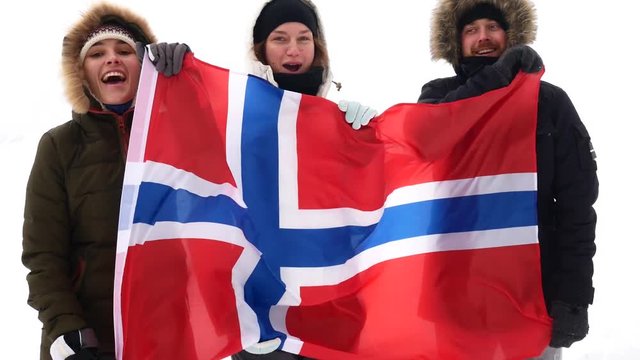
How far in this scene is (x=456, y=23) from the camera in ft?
9.46

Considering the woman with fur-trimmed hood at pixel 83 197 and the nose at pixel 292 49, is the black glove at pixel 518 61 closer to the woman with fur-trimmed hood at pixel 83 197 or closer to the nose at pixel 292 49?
the nose at pixel 292 49

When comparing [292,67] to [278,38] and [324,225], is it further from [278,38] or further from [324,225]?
[324,225]

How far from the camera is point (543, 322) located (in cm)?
242

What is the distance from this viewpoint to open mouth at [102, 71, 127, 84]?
2.53 m

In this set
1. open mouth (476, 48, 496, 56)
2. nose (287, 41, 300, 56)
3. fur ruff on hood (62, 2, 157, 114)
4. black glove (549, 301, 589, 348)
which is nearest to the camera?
black glove (549, 301, 589, 348)

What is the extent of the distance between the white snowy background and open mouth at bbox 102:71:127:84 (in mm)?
210

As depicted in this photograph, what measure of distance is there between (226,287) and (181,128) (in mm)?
674

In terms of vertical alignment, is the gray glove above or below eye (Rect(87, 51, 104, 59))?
below

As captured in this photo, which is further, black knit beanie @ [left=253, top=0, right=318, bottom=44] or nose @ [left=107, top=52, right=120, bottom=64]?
black knit beanie @ [left=253, top=0, right=318, bottom=44]

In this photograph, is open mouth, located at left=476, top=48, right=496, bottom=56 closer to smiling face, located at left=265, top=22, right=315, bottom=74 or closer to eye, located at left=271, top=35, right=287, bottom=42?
smiling face, located at left=265, top=22, right=315, bottom=74

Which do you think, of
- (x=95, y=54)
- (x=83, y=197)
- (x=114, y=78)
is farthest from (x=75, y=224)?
(x=95, y=54)

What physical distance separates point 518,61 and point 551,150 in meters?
0.39

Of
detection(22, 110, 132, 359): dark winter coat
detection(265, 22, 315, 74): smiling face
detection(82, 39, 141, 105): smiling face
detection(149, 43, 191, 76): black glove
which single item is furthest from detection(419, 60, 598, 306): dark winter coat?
detection(22, 110, 132, 359): dark winter coat

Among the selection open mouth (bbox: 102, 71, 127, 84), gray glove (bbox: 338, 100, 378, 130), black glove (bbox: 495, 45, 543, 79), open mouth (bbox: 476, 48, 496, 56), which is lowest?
gray glove (bbox: 338, 100, 378, 130)
